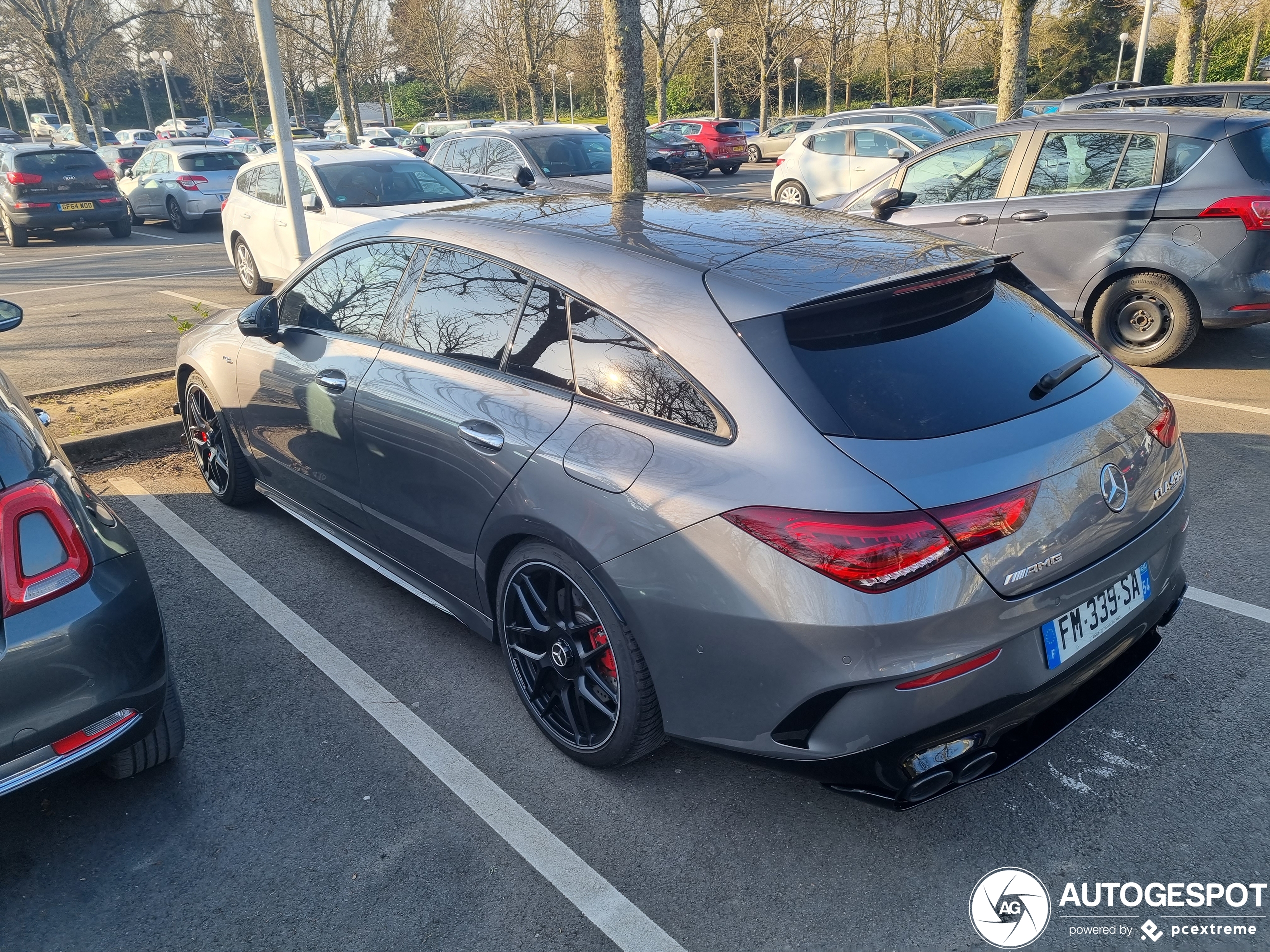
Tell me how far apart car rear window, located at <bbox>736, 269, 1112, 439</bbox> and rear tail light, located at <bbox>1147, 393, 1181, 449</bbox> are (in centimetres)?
22

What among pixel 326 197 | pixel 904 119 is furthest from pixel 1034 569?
pixel 904 119

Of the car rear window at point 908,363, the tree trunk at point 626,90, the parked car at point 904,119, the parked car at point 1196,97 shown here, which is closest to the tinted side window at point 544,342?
the car rear window at point 908,363

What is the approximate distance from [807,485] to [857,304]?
618 mm

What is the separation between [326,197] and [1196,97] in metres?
9.58

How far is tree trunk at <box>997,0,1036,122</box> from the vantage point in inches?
560

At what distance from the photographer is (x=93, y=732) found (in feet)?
8.32

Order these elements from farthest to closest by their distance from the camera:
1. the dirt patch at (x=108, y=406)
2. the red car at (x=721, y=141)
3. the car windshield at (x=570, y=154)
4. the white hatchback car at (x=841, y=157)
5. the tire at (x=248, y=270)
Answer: the red car at (x=721, y=141)
the white hatchback car at (x=841, y=157)
the car windshield at (x=570, y=154)
the tire at (x=248, y=270)
the dirt patch at (x=108, y=406)

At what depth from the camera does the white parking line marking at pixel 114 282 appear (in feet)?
40.2

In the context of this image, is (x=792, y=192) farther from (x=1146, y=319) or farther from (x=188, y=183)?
(x=188, y=183)

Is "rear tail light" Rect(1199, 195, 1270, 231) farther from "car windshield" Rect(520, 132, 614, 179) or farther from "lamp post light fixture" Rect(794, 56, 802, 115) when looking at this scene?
"lamp post light fixture" Rect(794, 56, 802, 115)

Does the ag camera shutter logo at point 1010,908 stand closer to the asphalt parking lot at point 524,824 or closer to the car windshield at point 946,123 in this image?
the asphalt parking lot at point 524,824

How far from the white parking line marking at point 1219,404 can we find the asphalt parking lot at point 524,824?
2.57m

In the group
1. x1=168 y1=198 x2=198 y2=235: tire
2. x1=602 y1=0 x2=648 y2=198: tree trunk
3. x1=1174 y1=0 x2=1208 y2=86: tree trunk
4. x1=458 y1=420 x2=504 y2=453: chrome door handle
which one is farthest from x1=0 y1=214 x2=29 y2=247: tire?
x1=1174 y1=0 x2=1208 y2=86: tree trunk

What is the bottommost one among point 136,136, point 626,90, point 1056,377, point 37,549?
point 37,549
